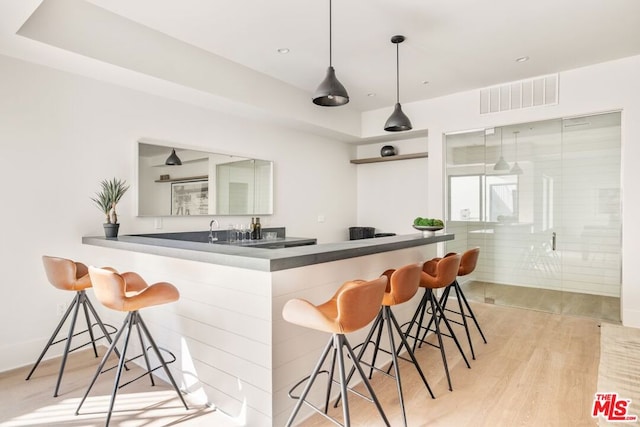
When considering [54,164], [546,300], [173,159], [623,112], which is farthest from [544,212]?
[54,164]

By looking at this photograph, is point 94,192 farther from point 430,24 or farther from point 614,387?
point 614,387

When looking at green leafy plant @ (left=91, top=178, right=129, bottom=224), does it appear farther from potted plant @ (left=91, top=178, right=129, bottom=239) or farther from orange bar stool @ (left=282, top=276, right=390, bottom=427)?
orange bar stool @ (left=282, top=276, right=390, bottom=427)

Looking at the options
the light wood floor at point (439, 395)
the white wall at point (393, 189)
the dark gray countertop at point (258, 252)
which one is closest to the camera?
the dark gray countertop at point (258, 252)

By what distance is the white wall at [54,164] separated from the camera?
2.86m

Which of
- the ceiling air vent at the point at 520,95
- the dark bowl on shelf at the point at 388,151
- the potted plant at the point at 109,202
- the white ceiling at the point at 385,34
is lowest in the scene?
Answer: the potted plant at the point at 109,202

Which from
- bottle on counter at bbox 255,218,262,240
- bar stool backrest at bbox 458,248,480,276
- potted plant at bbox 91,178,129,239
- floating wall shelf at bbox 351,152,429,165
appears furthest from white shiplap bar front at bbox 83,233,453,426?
floating wall shelf at bbox 351,152,429,165

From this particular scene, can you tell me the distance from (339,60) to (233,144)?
1.61 metres

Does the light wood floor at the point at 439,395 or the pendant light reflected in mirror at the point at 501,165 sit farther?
the pendant light reflected in mirror at the point at 501,165

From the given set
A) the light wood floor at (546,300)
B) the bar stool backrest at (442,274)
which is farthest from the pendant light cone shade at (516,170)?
the bar stool backrest at (442,274)

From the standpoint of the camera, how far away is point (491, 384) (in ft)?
8.54

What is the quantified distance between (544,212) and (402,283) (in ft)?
10.3

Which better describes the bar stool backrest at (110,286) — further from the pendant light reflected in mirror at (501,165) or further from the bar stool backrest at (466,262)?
the pendant light reflected in mirror at (501,165)

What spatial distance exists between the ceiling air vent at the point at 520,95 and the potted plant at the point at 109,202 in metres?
4.39

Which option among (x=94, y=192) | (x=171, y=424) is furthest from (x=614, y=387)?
(x=94, y=192)
